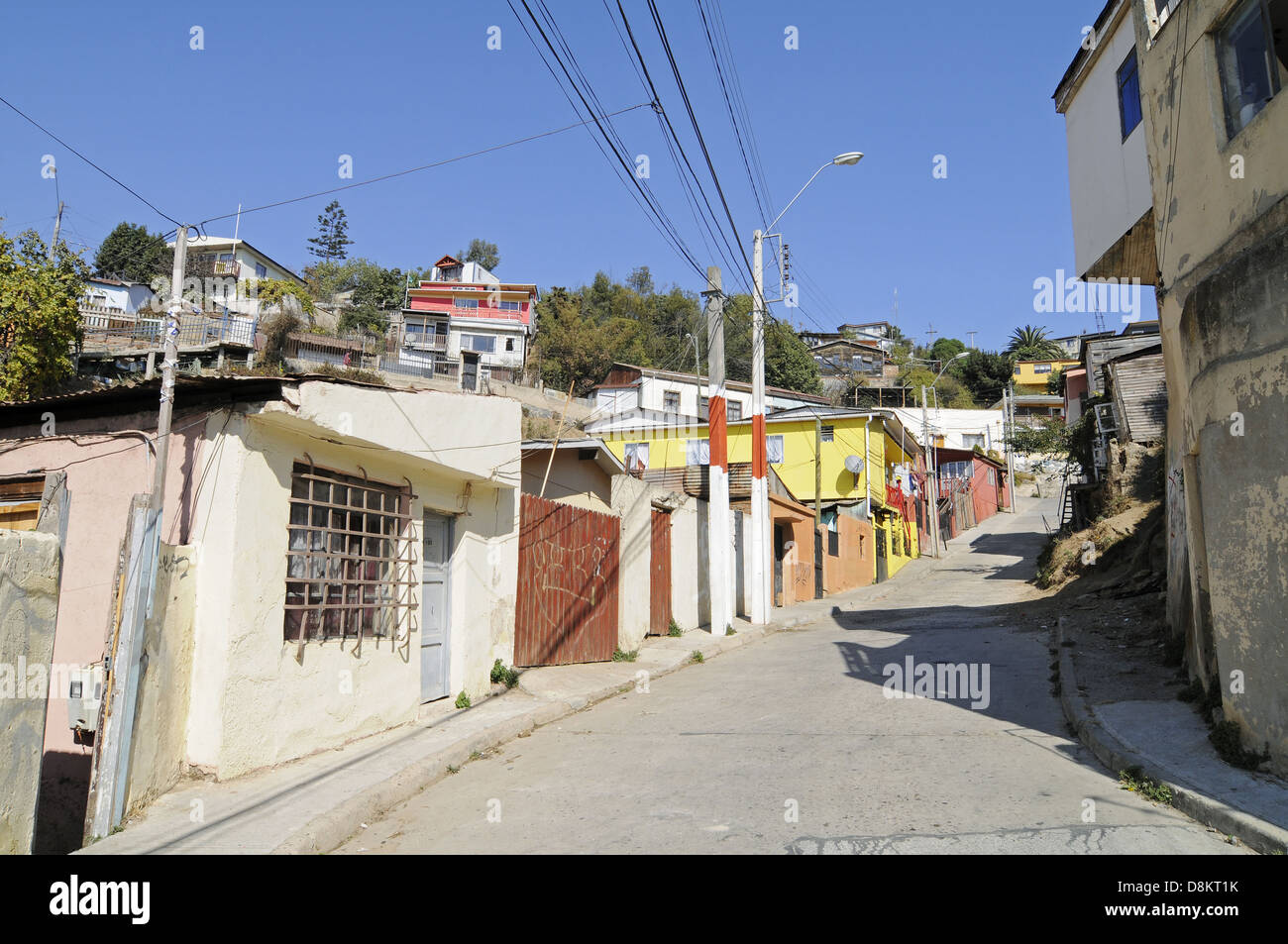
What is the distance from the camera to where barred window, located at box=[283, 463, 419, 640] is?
776cm

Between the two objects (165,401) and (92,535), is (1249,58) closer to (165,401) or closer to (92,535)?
(165,401)

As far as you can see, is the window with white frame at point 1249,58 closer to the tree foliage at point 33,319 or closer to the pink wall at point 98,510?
the pink wall at point 98,510

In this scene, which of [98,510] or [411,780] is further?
[98,510]

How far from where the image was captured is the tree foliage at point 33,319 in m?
25.1

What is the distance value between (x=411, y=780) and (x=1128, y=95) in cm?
1394

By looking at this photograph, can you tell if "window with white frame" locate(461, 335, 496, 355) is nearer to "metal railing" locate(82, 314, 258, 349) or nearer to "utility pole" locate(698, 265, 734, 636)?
"metal railing" locate(82, 314, 258, 349)

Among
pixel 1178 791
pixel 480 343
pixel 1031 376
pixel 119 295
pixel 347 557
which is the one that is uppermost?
pixel 119 295

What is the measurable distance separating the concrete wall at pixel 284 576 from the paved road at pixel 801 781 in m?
1.33

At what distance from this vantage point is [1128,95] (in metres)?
13.6

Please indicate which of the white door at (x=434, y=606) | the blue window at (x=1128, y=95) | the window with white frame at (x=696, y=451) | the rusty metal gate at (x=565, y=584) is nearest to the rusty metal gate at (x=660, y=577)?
the rusty metal gate at (x=565, y=584)

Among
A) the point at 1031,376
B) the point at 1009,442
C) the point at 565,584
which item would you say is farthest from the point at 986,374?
the point at 565,584

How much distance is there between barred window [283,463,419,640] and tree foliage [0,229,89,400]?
2173 cm

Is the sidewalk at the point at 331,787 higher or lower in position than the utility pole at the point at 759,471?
lower
